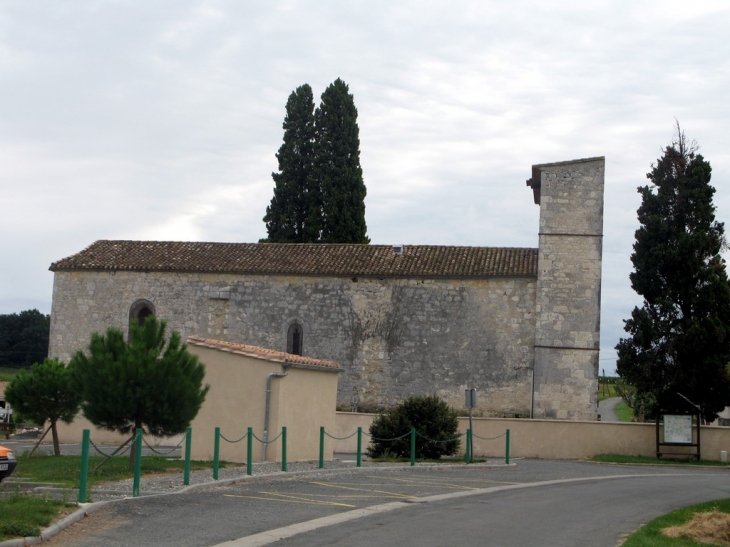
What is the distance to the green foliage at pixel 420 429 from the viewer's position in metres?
27.0

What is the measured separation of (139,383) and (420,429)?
34.6 feet

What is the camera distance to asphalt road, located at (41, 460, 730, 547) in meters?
11.8

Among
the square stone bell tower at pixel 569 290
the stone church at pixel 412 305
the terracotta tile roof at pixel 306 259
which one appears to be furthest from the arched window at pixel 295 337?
the square stone bell tower at pixel 569 290

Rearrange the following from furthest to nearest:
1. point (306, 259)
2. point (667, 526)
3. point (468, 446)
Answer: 1. point (306, 259)
2. point (468, 446)
3. point (667, 526)

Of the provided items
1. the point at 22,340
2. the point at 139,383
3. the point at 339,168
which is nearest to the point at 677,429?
the point at 139,383

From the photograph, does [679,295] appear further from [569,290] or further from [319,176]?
[319,176]

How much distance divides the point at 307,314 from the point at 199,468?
19.3m

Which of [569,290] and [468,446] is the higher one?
[569,290]

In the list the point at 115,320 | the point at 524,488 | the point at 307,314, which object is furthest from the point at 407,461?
the point at 115,320

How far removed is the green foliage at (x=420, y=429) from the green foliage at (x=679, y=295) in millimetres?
13732

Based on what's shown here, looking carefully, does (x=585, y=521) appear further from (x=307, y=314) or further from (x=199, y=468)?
(x=307, y=314)

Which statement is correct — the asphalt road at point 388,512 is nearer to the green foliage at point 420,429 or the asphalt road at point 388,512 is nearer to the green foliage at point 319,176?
the green foliage at point 420,429

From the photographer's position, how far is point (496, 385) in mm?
36938

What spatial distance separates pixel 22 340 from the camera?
291 ft
